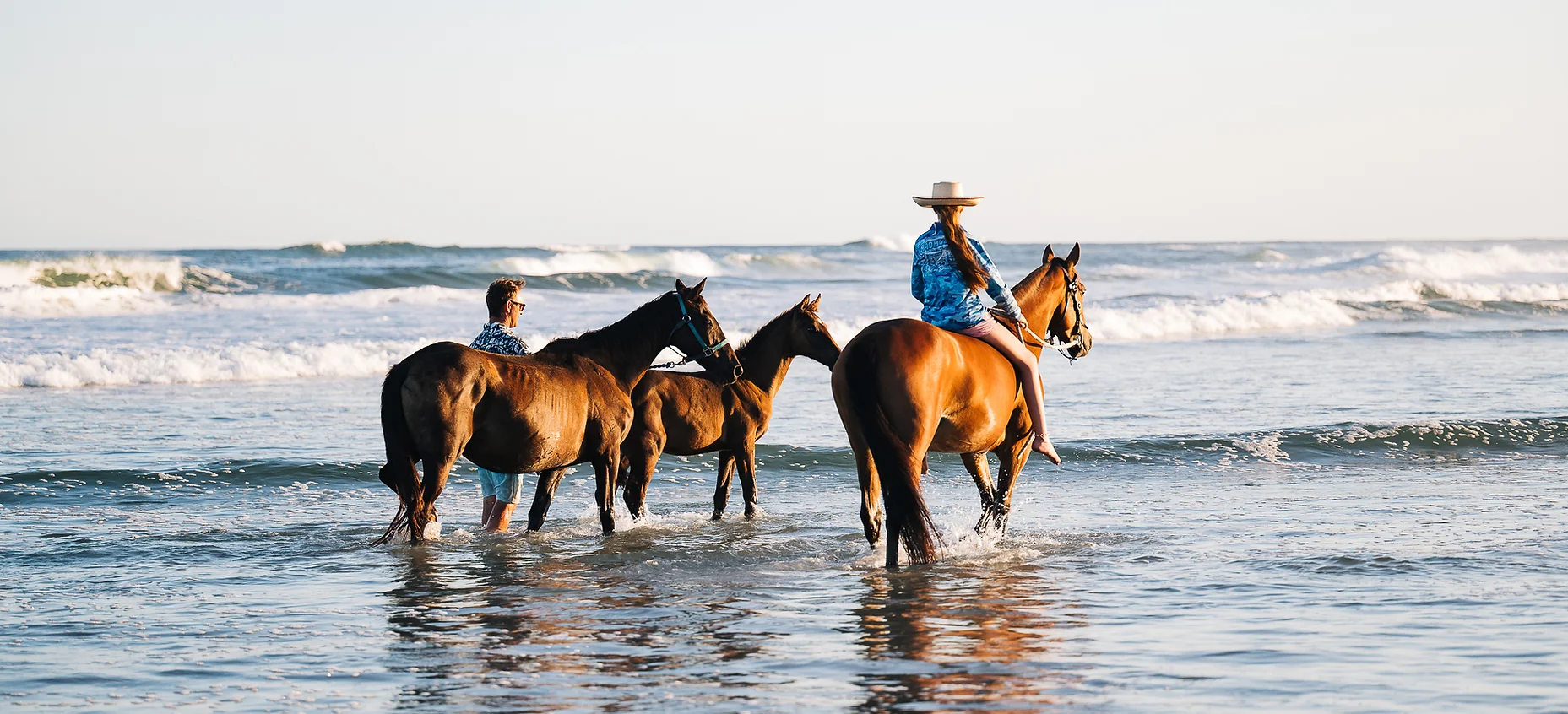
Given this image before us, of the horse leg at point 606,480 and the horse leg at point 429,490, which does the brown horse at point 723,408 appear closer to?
the horse leg at point 606,480

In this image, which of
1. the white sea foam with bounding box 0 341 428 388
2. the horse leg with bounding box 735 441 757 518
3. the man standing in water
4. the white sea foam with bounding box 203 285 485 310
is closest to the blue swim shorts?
the man standing in water

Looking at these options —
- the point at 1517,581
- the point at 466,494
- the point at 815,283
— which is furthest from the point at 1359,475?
the point at 815,283

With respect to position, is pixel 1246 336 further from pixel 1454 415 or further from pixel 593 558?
pixel 593 558

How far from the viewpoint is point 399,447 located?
7516 millimetres

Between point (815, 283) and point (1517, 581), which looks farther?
point (815, 283)

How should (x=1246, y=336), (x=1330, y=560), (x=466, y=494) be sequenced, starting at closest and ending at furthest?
(x=1330, y=560) < (x=466, y=494) < (x=1246, y=336)

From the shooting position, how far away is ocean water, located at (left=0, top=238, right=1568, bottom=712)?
17.0 ft

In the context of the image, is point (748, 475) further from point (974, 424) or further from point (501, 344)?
point (974, 424)

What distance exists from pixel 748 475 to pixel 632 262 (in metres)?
50.8

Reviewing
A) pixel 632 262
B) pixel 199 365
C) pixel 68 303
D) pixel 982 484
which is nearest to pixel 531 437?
pixel 982 484

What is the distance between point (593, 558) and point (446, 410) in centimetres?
118

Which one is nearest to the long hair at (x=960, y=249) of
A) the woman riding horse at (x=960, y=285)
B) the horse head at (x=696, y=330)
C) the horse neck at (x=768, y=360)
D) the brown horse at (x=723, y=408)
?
the woman riding horse at (x=960, y=285)

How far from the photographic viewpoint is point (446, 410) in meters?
7.43

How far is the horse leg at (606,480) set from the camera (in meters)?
8.39
